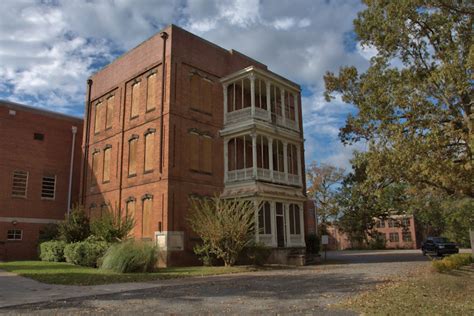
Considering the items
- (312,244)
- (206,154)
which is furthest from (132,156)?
(312,244)

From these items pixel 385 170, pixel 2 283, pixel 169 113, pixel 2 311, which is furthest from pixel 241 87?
pixel 2 311

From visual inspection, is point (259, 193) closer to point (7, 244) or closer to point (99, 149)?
point (99, 149)

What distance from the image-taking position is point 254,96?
25.2 meters

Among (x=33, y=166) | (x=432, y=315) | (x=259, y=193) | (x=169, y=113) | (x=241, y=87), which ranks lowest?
(x=432, y=315)

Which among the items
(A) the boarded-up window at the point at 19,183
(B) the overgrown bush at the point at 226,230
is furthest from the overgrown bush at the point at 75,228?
(B) the overgrown bush at the point at 226,230

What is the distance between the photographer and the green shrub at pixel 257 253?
65.2ft

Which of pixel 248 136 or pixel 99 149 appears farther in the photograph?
pixel 99 149

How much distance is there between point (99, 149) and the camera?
27422 mm

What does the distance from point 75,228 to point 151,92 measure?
875 centimetres

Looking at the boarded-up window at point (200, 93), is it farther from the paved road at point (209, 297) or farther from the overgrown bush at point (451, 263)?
the overgrown bush at point (451, 263)

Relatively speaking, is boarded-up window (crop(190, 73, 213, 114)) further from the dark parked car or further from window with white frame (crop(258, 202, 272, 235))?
the dark parked car

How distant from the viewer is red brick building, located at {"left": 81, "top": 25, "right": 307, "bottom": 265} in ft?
71.1

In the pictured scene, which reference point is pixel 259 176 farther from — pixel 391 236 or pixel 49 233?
pixel 391 236

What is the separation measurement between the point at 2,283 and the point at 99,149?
51.2 ft
